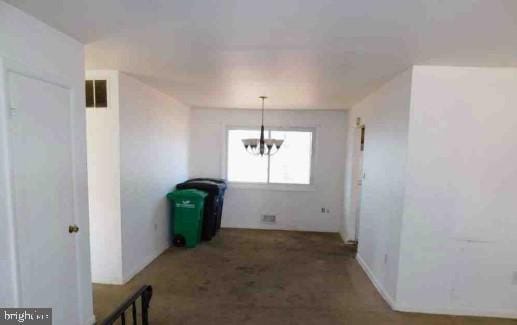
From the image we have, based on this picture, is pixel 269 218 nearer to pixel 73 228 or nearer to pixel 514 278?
pixel 514 278

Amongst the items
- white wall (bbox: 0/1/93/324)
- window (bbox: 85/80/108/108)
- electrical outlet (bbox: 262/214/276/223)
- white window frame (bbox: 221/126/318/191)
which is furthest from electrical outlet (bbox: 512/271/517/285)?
window (bbox: 85/80/108/108)

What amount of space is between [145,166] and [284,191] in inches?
109

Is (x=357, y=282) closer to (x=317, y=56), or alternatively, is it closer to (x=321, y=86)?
(x=321, y=86)

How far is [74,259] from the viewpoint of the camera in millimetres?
2102

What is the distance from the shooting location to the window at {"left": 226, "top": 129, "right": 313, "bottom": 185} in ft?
17.5

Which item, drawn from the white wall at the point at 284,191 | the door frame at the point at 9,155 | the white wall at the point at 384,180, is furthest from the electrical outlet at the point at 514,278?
the door frame at the point at 9,155

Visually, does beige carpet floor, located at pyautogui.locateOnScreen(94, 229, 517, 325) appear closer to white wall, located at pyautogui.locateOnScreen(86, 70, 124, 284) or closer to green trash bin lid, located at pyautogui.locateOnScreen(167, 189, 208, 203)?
white wall, located at pyautogui.locateOnScreen(86, 70, 124, 284)

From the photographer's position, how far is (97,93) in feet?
9.54

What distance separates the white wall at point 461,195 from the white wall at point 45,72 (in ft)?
9.39

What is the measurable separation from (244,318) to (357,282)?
1.54 meters

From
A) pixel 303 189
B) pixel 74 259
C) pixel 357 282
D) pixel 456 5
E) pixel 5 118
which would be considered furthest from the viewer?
pixel 303 189

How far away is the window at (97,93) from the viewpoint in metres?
2.89

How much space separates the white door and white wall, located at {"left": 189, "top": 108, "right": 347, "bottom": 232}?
3.36 metres

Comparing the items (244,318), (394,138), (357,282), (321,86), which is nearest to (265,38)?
(321,86)
